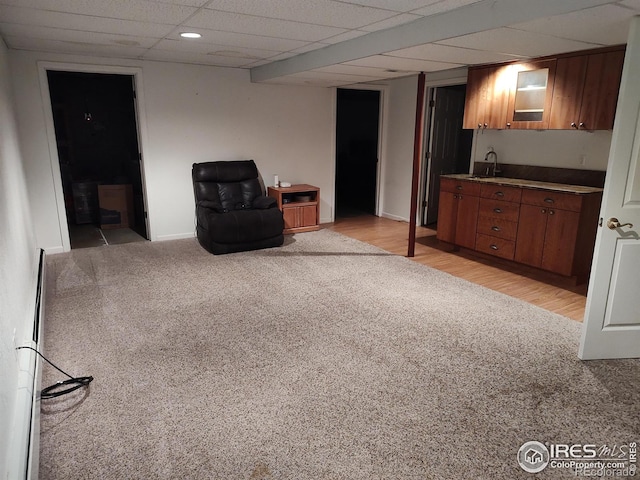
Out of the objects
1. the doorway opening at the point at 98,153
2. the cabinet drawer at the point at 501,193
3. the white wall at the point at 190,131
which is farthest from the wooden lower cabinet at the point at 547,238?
the doorway opening at the point at 98,153

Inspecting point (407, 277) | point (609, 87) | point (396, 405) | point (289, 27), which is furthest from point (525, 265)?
point (289, 27)

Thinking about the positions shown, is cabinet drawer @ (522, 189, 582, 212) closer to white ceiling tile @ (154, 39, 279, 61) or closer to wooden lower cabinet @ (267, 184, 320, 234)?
wooden lower cabinet @ (267, 184, 320, 234)

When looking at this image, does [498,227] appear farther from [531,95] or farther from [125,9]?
[125,9]

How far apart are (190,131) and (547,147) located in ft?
14.2

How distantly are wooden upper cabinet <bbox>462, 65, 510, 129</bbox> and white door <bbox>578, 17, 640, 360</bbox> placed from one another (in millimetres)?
2322

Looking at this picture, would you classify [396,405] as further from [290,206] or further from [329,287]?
[290,206]

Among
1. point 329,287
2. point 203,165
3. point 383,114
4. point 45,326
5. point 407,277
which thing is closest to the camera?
point 45,326

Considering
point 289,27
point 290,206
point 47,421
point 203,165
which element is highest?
point 289,27

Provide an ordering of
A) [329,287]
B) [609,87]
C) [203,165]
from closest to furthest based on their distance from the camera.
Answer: [609,87] < [329,287] < [203,165]

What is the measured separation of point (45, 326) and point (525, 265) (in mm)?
4478

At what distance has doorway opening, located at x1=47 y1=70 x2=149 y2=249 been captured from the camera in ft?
21.0

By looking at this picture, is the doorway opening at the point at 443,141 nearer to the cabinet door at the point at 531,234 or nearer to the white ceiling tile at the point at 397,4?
the cabinet door at the point at 531,234

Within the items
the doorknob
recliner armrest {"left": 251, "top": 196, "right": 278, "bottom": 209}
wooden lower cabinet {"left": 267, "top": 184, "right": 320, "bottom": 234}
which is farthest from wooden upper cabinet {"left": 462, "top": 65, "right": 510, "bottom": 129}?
recliner armrest {"left": 251, "top": 196, "right": 278, "bottom": 209}

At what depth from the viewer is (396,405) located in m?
2.31
